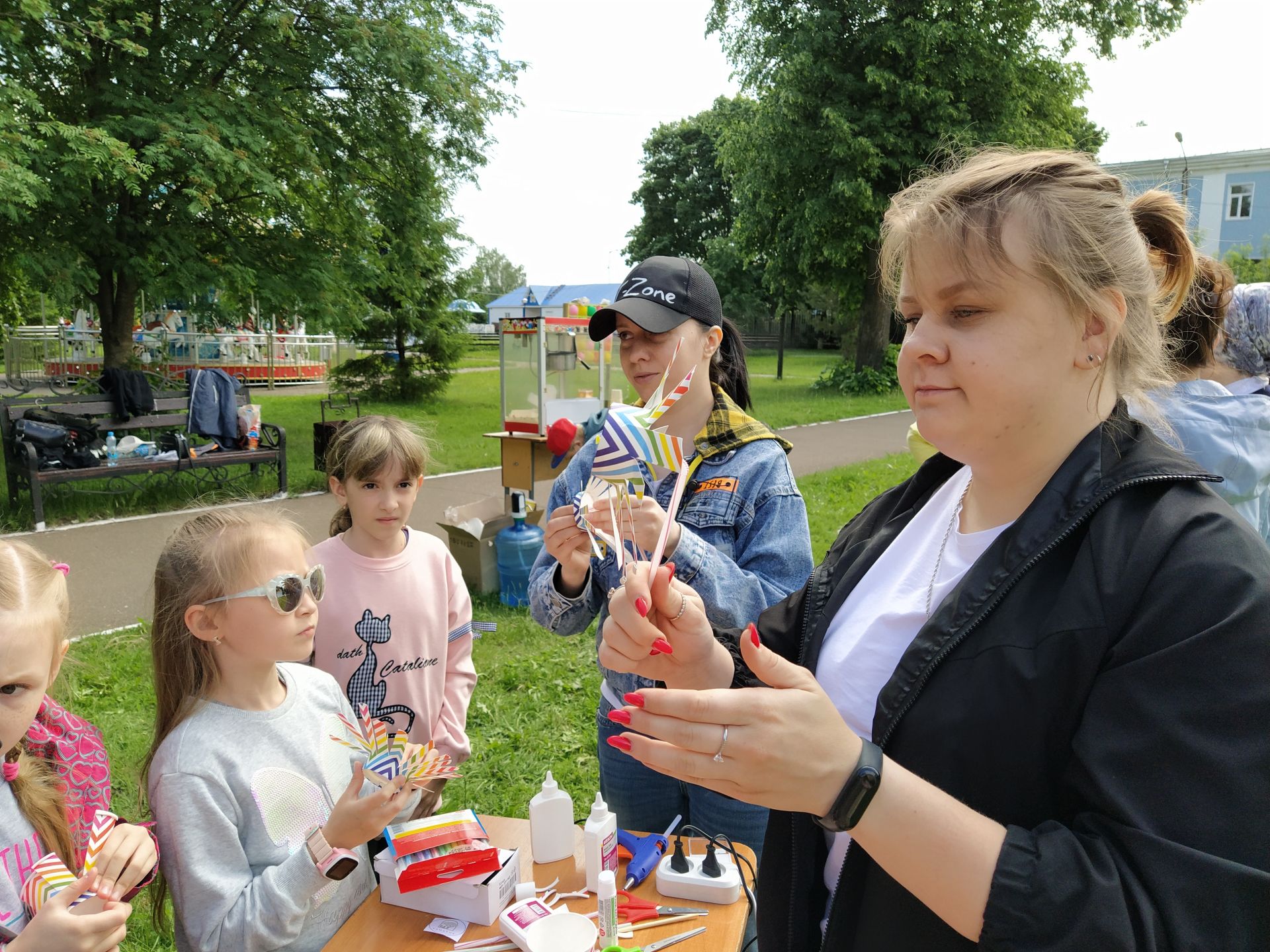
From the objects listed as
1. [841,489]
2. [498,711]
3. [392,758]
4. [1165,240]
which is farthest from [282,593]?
[841,489]

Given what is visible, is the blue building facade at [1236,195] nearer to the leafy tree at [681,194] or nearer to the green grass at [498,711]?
the leafy tree at [681,194]

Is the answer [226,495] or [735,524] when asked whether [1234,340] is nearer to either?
[735,524]

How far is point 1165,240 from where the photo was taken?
1.34 metres

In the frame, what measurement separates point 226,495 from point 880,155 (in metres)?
16.2

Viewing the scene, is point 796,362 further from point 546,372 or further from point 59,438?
point 59,438

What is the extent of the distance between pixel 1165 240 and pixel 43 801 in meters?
2.39

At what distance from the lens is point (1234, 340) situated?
3.16 m

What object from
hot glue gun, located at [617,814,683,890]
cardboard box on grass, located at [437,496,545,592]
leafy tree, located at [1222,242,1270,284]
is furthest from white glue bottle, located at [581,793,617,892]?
leafy tree, located at [1222,242,1270,284]

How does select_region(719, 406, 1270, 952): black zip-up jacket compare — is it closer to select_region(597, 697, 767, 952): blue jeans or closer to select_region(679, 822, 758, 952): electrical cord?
select_region(679, 822, 758, 952): electrical cord

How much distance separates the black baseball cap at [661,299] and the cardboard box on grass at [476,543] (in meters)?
4.34

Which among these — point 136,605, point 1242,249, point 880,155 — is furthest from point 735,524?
point 1242,249

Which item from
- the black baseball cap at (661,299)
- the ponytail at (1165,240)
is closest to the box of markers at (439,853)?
the black baseball cap at (661,299)

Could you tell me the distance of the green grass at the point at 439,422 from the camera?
8.88 meters

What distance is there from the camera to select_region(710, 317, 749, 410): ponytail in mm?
2592
